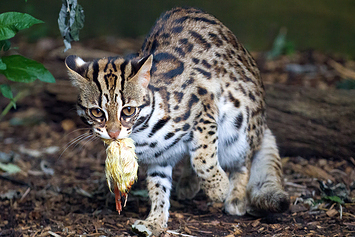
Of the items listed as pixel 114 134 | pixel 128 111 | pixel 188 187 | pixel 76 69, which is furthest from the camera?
pixel 188 187

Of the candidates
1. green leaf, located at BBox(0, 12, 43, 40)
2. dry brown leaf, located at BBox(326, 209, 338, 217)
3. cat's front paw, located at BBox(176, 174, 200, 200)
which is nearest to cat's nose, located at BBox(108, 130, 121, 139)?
green leaf, located at BBox(0, 12, 43, 40)

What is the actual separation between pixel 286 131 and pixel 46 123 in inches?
174

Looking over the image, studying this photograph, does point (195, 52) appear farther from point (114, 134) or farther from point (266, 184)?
point (266, 184)

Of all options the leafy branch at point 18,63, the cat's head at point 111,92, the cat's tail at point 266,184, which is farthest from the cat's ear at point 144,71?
the cat's tail at point 266,184

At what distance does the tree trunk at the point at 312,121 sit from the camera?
5.37 meters

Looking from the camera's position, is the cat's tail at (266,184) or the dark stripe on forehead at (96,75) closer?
the dark stripe on forehead at (96,75)

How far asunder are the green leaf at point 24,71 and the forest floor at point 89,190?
77 cm

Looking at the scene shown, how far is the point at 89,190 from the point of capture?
5.25 metres

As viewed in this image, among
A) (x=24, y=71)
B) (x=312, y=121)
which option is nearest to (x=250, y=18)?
(x=312, y=121)

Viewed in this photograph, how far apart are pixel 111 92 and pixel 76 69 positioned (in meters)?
0.46

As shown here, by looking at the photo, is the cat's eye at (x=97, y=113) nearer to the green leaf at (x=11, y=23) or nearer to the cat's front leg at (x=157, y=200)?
the green leaf at (x=11, y=23)

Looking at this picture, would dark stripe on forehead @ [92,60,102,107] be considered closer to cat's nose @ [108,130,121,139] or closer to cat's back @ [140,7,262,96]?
cat's nose @ [108,130,121,139]

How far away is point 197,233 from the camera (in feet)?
13.2

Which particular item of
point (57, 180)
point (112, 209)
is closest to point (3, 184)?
point (57, 180)
